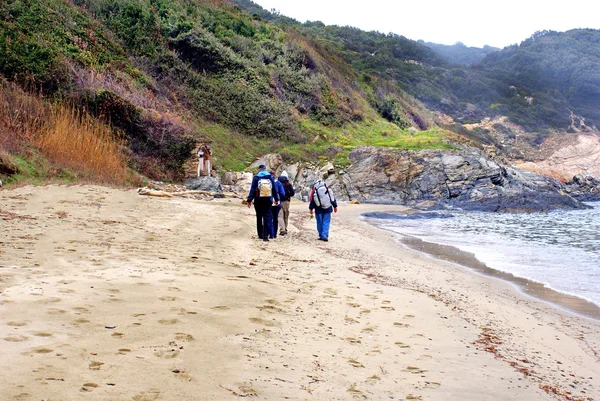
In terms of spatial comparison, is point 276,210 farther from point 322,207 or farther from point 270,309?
point 270,309

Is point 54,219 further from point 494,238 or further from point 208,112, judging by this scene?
point 208,112

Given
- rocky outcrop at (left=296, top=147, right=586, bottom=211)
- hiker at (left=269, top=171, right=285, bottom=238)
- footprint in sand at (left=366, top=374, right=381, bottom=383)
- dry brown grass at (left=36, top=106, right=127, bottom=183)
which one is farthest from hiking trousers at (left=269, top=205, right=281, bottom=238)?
rocky outcrop at (left=296, top=147, right=586, bottom=211)

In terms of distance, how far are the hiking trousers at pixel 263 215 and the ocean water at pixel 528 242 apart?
435cm

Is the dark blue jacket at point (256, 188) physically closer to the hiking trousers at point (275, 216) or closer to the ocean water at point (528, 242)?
the hiking trousers at point (275, 216)

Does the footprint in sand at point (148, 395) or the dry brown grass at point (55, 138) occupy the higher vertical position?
the dry brown grass at point (55, 138)

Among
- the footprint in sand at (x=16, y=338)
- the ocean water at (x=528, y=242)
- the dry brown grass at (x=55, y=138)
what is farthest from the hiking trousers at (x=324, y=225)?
→ the footprint in sand at (x=16, y=338)

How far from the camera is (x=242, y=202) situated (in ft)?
54.3

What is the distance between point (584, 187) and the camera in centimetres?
4191

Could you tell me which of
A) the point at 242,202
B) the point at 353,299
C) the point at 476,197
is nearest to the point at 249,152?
the point at 242,202

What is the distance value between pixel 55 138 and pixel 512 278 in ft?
39.5

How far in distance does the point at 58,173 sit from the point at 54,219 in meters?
5.29

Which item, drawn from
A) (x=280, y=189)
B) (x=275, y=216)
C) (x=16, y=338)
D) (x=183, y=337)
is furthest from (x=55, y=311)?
(x=280, y=189)

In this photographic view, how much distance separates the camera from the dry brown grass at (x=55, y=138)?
43.9 ft

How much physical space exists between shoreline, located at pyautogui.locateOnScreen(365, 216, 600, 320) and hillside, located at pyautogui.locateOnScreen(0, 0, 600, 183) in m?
9.11
